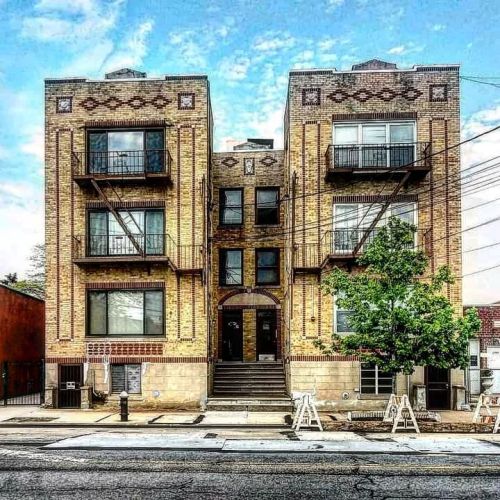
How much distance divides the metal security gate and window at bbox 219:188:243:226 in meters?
9.56

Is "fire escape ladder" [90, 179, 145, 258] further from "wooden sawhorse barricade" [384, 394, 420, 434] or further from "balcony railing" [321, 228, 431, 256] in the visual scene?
"wooden sawhorse barricade" [384, 394, 420, 434]

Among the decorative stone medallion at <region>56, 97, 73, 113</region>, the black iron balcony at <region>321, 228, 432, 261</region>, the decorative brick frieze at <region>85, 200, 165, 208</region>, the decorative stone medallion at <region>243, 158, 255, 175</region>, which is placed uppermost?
the decorative stone medallion at <region>56, 97, 73, 113</region>

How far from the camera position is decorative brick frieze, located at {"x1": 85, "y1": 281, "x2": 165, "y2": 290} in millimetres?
22719

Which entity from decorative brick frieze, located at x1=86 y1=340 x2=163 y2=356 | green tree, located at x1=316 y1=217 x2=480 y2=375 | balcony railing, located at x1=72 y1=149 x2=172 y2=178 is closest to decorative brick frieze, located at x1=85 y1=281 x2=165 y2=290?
decorative brick frieze, located at x1=86 y1=340 x2=163 y2=356

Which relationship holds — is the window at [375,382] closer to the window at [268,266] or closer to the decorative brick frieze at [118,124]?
the window at [268,266]

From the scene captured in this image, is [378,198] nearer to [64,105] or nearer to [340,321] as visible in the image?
[340,321]

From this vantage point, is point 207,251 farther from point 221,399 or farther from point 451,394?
point 451,394

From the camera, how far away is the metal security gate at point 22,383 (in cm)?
2438

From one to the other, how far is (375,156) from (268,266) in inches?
290

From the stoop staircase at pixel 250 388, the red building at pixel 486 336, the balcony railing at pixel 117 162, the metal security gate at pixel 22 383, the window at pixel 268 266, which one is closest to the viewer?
the stoop staircase at pixel 250 388

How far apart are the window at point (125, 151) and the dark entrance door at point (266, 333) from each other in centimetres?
824

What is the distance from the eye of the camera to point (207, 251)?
2377 cm

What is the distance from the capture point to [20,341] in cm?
2808

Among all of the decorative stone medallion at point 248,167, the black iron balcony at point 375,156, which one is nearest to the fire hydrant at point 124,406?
the black iron balcony at point 375,156
